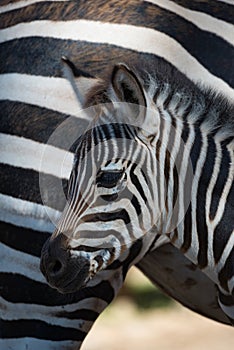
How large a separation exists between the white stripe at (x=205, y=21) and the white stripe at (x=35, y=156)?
0.76 m

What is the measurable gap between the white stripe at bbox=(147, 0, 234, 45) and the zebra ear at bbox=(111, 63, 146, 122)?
2.58 feet

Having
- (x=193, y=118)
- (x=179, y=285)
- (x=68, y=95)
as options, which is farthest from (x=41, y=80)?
(x=179, y=285)

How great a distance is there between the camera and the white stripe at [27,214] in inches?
169

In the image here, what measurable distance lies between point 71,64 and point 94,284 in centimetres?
95

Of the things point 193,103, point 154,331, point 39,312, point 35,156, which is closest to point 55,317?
point 39,312

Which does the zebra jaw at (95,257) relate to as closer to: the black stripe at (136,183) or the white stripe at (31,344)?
the black stripe at (136,183)

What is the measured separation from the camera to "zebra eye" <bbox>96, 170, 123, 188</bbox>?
3639 millimetres

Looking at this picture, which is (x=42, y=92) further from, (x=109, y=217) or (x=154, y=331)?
(x=154, y=331)

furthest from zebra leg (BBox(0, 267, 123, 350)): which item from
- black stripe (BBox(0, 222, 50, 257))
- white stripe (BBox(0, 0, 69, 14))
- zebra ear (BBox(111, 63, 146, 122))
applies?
white stripe (BBox(0, 0, 69, 14))

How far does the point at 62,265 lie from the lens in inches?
143

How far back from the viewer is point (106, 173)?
144 inches

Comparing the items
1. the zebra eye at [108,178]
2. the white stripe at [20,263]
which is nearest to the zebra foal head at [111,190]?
the zebra eye at [108,178]

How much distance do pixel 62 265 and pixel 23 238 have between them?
74 cm

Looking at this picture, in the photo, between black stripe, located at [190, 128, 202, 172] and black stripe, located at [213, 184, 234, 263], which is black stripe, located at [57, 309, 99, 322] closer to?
black stripe, located at [213, 184, 234, 263]
